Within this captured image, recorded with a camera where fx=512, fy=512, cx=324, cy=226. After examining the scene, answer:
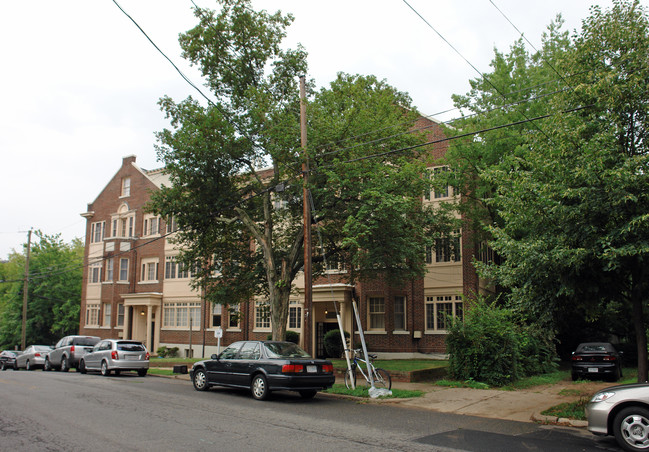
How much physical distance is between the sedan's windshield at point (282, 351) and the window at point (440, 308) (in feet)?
43.9

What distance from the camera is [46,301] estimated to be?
154 feet

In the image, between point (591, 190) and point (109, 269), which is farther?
point (109, 269)

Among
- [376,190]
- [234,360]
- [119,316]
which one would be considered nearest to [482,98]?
[376,190]

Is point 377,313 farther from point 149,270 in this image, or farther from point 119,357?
point 149,270

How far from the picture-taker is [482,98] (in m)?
23.5

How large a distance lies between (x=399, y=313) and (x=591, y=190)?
726 inches

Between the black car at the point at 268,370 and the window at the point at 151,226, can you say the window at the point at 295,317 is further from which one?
the black car at the point at 268,370

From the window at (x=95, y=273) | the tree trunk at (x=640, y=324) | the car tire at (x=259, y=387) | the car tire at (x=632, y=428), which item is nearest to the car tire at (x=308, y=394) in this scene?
the car tire at (x=259, y=387)

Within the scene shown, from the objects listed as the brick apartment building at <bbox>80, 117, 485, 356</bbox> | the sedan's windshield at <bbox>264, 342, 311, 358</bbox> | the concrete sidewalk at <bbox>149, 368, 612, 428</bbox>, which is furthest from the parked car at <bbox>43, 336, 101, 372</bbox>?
the concrete sidewalk at <bbox>149, 368, 612, 428</bbox>

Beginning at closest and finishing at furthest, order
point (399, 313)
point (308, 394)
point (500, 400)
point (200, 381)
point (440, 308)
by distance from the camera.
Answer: point (500, 400)
point (308, 394)
point (200, 381)
point (440, 308)
point (399, 313)

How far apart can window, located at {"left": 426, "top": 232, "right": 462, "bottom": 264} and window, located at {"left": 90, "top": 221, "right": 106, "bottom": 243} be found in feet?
96.6

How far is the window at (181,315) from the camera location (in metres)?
35.6

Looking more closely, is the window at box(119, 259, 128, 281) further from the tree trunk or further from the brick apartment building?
the tree trunk

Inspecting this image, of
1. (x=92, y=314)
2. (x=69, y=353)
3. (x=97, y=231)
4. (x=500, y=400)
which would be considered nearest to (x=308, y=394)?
(x=500, y=400)
